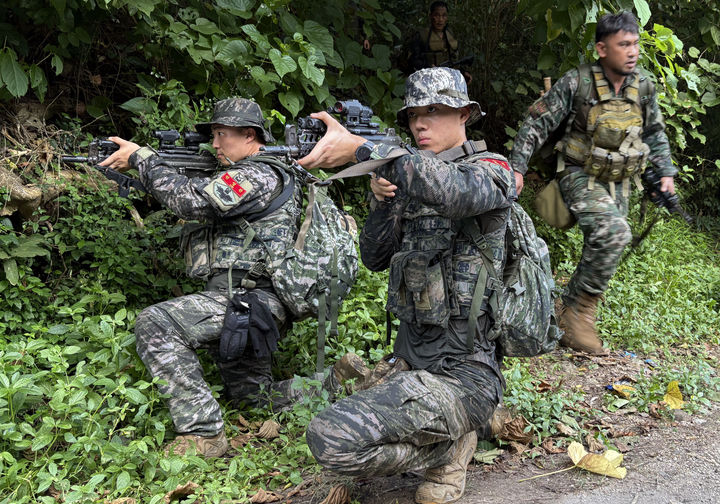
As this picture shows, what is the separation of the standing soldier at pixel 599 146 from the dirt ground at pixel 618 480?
1234 mm

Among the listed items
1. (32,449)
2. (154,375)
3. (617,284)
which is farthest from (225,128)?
(617,284)

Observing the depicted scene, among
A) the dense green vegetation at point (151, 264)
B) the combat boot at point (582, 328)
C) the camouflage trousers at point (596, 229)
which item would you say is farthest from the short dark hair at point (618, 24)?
the combat boot at point (582, 328)

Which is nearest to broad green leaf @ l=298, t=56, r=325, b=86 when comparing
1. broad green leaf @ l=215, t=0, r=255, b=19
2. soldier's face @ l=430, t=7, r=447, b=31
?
broad green leaf @ l=215, t=0, r=255, b=19

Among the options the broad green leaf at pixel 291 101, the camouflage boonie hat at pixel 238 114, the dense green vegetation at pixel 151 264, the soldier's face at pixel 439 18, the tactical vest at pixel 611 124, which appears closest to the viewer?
the dense green vegetation at pixel 151 264

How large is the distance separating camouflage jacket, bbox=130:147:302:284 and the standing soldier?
1.89 metres

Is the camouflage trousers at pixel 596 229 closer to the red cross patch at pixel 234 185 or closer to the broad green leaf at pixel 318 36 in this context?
the broad green leaf at pixel 318 36

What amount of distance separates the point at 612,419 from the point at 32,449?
131 inches

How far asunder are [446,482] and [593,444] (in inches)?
42.6

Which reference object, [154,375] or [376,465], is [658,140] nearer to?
[376,465]

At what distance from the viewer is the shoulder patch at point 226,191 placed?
398 cm

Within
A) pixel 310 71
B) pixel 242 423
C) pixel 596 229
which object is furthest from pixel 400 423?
pixel 310 71

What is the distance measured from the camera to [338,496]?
125 inches

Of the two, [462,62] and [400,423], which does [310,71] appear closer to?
[400,423]

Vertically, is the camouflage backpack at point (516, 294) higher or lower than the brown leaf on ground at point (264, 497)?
higher
